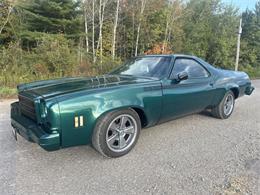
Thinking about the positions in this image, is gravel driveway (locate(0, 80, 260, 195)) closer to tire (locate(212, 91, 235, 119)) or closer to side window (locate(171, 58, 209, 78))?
tire (locate(212, 91, 235, 119))

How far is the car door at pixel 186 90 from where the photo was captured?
3.68 m

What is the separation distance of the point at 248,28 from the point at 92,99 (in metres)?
24.6

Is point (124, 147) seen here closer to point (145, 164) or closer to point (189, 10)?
point (145, 164)

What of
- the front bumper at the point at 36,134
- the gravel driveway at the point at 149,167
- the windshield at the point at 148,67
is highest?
the windshield at the point at 148,67

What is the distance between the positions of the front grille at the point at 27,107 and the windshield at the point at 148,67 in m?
1.74

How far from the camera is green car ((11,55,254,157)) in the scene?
8.87 feet

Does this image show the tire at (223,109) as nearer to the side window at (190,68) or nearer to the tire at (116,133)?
the side window at (190,68)

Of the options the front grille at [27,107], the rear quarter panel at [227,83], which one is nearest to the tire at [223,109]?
the rear quarter panel at [227,83]

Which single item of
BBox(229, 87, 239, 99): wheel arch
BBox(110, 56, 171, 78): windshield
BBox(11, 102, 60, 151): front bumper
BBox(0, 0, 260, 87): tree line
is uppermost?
BBox(0, 0, 260, 87): tree line

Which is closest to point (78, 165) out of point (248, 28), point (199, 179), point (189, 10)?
point (199, 179)

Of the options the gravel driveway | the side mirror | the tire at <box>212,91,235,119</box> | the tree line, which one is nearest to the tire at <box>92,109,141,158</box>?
the gravel driveway

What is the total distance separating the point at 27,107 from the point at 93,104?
3.02 ft

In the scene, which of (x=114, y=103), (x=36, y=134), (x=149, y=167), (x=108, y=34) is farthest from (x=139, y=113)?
(x=108, y=34)

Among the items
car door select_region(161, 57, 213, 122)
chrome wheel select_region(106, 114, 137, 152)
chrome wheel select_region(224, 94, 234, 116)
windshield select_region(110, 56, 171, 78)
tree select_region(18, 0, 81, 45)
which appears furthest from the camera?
tree select_region(18, 0, 81, 45)
